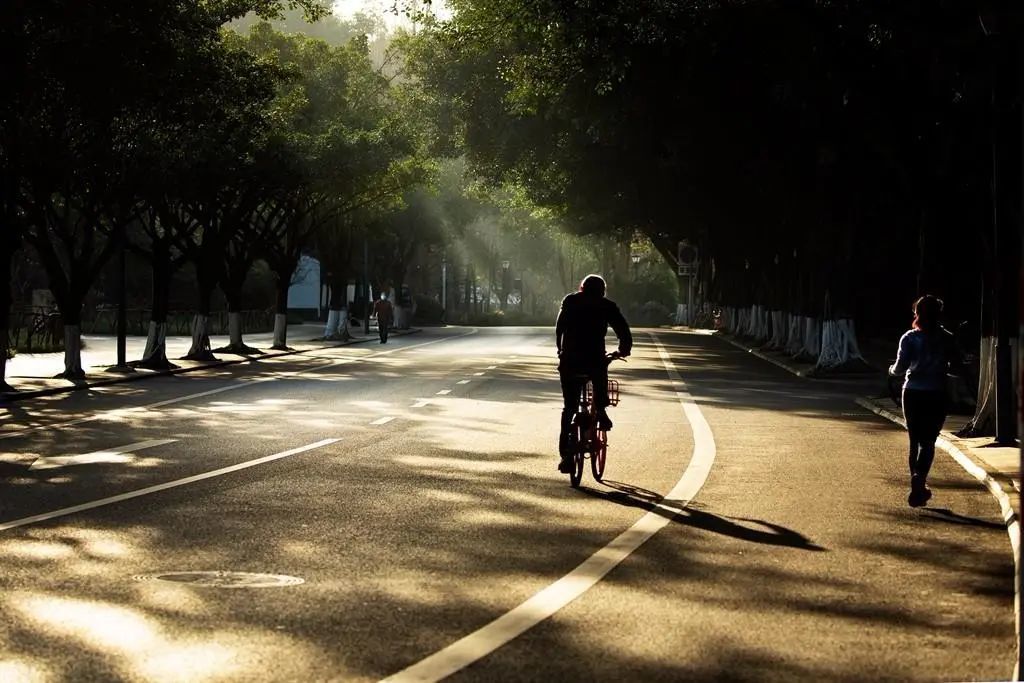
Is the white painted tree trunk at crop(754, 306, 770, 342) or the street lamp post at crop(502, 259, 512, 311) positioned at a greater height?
the street lamp post at crop(502, 259, 512, 311)

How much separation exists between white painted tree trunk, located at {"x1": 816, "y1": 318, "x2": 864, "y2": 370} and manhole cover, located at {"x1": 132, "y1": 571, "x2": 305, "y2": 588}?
84.7 feet

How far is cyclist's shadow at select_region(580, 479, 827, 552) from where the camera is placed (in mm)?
10797

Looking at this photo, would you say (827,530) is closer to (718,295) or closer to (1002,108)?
(1002,108)

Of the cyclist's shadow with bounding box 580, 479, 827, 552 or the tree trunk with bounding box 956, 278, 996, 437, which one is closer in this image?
the cyclist's shadow with bounding box 580, 479, 827, 552

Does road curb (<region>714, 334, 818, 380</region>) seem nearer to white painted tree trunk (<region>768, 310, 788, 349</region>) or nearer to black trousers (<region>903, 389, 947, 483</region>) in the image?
white painted tree trunk (<region>768, 310, 788, 349</region>)

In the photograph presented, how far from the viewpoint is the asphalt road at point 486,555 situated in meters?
7.15

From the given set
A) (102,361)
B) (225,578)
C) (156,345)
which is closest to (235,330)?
(102,361)

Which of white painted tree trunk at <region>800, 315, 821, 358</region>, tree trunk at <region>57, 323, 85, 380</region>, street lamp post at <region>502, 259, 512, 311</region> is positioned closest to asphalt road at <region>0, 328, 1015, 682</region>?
tree trunk at <region>57, 323, 85, 380</region>

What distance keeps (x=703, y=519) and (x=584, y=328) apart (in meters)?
2.74

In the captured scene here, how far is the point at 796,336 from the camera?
42.8m

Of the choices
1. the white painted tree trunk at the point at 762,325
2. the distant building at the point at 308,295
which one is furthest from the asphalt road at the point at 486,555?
the distant building at the point at 308,295

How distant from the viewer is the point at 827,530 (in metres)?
11.3

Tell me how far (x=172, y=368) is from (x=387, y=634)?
2939cm

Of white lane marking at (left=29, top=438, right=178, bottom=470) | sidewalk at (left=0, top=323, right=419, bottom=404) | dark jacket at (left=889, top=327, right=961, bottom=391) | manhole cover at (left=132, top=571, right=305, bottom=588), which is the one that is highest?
dark jacket at (left=889, top=327, right=961, bottom=391)
